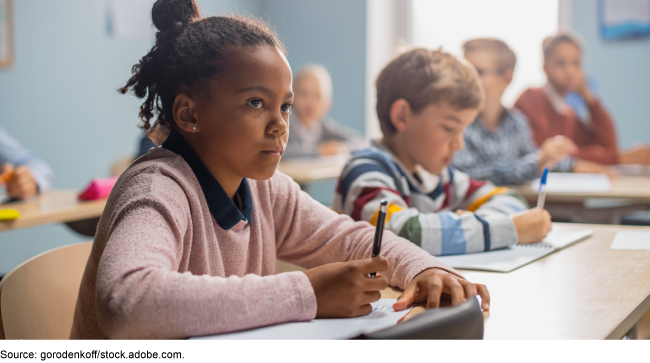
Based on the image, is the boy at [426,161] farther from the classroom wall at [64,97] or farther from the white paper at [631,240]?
the classroom wall at [64,97]

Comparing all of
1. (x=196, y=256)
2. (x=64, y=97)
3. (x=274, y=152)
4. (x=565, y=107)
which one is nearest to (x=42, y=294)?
(x=196, y=256)

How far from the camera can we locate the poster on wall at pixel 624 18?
12.5 feet

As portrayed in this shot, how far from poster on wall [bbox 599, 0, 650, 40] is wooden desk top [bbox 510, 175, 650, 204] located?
1.86 metres

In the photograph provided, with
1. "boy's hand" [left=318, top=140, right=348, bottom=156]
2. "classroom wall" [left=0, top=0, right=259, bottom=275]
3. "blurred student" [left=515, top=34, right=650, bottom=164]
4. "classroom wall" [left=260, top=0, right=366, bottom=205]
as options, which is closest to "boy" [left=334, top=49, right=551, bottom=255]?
"blurred student" [left=515, top=34, right=650, bottom=164]

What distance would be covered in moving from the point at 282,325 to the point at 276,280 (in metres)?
0.05

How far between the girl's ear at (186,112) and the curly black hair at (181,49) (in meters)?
0.02

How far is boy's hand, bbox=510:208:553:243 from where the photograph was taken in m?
1.11

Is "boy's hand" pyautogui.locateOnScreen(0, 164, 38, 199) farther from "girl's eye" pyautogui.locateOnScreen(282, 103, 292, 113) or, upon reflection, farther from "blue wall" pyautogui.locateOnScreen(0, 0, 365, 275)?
"girl's eye" pyautogui.locateOnScreen(282, 103, 292, 113)

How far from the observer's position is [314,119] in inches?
176

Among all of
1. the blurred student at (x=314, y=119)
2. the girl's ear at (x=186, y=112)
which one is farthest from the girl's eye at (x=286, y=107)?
the blurred student at (x=314, y=119)

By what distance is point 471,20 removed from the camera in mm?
4512

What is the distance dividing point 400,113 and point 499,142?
47.8 inches
